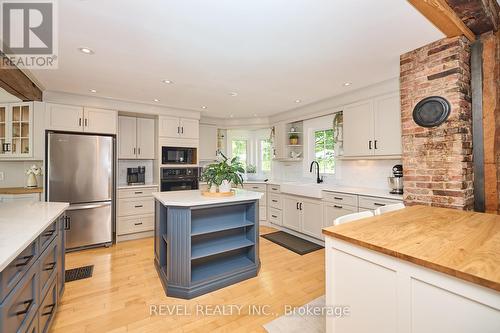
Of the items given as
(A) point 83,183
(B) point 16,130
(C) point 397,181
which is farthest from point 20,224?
(C) point 397,181

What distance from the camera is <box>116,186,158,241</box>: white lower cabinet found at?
3.75m

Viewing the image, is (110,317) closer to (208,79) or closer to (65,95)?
(208,79)

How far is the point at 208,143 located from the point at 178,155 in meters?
0.93

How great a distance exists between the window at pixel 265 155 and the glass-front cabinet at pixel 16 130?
4015 mm

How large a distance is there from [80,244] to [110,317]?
1987 millimetres

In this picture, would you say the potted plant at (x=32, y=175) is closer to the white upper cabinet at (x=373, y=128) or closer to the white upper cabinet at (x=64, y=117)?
the white upper cabinet at (x=64, y=117)

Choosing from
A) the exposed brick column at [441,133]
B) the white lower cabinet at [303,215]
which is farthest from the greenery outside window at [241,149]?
the exposed brick column at [441,133]

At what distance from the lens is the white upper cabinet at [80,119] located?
10.8ft

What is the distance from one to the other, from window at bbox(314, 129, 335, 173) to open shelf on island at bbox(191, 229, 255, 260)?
7.31 feet

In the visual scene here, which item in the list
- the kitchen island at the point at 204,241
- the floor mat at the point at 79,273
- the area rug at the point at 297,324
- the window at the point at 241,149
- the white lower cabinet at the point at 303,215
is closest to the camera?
the area rug at the point at 297,324

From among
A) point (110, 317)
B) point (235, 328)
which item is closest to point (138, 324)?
point (110, 317)

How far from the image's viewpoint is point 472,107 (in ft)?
6.89

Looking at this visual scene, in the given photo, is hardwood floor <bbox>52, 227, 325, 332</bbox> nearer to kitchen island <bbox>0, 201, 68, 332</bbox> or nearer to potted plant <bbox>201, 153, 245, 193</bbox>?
kitchen island <bbox>0, 201, 68, 332</bbox>

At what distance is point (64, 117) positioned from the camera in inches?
133
